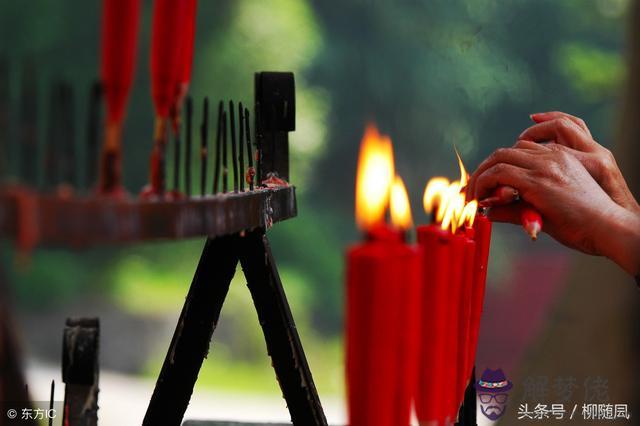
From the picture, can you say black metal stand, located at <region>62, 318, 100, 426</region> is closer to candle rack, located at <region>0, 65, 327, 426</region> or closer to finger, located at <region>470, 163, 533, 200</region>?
candle rack, located at <region>0, 65, 327, 426</region>

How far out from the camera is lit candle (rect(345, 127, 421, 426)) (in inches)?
24.1

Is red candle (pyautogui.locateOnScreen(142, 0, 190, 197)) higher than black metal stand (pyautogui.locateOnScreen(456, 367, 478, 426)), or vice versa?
red candle (pyautogui.locateOnScreen(142, 0, 190, 197))

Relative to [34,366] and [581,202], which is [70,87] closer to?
[581,202]

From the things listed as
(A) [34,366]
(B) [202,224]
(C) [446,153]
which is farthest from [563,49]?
(B) [202,224]

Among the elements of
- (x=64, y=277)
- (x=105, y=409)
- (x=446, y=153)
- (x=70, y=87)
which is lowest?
(x=105, y=409)

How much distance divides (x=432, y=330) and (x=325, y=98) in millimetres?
6413

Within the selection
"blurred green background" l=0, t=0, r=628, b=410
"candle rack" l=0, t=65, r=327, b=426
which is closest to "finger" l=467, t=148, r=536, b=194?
"candle rack" l=0, t=65, r=327, b=426

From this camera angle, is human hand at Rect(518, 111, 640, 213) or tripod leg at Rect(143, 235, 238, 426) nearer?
tripod leg at Rect(143, 235, 238, 426)

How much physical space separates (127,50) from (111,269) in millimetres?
7267

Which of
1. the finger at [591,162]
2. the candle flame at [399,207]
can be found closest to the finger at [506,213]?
the finger at [591,162]

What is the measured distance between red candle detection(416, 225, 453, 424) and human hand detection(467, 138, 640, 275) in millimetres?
504

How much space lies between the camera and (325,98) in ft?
23.2

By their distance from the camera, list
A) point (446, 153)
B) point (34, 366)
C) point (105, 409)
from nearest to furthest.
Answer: point (446, 153) < point (105, 409) < point (34, 366)

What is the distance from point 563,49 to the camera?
251 inches
